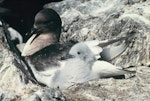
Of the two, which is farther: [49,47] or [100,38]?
[100,38]

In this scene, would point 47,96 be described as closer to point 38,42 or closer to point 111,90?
point 111,90

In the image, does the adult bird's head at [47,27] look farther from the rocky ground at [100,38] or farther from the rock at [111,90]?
the rock at [111,90]

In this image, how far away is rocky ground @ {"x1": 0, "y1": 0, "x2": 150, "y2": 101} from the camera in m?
4.16

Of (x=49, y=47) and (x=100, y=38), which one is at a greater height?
(x=49, y=47)

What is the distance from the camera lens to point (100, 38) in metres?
5.91

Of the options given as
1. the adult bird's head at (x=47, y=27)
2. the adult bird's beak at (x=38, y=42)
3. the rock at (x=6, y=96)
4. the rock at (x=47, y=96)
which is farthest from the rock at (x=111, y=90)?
the adult bird's head at (x=47, y=27)

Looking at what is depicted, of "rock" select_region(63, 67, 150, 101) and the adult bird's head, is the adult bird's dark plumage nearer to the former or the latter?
the adult bird's head

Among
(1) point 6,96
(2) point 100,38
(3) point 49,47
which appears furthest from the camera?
(2) point 100,38

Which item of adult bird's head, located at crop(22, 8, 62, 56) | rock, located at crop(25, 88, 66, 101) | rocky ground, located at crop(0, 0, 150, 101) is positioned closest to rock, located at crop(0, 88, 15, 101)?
rocky ground, located at crop(0, 0, 150, 101)

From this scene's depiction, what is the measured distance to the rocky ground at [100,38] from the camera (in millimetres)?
4160

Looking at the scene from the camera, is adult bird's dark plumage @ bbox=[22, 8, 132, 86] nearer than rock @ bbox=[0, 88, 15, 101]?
No

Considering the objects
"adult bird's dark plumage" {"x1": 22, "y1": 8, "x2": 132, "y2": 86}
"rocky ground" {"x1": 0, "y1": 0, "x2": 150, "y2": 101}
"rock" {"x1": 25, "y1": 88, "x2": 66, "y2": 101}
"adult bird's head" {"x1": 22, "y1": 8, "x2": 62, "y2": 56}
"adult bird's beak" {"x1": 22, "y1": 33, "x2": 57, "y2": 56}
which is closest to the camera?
"rock" {"x1": 25, "y1": 88, "x2": 66, "y2": 101}

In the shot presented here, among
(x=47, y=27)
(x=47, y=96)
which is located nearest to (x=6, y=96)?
(x=47, y=96)

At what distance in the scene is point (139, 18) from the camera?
5910 mm
